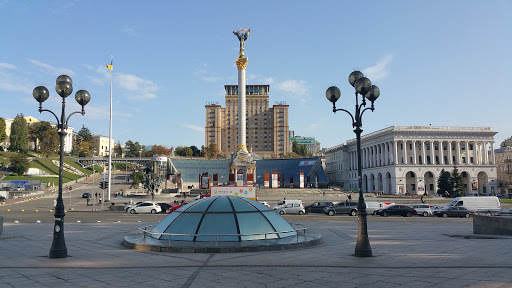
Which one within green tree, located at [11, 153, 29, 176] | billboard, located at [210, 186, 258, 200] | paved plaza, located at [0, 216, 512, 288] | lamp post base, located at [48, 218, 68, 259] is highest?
green tree, located at [11, 153, 29, 176]

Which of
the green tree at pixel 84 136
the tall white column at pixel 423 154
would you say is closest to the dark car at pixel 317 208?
the tall white column at pixel 423 154

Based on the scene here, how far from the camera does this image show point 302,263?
482 inches

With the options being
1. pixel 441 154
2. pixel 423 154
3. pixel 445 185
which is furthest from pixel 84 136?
pixel 445 185

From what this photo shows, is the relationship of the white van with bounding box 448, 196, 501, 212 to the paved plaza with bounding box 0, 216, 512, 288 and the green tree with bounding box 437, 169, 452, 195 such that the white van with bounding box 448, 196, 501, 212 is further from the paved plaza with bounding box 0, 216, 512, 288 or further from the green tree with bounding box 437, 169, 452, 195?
the green tree with bounding box 437, 169, 452, 195

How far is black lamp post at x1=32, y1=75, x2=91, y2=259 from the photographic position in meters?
13.5

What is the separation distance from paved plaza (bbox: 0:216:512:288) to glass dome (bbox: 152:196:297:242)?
67.6 inches

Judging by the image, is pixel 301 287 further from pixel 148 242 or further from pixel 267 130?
pixel 267 130

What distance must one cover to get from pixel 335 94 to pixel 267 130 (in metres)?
178

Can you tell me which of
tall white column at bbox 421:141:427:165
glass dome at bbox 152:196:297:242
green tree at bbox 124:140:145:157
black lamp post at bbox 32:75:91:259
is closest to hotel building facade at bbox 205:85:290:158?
green tree at bbox 124:140:145:157

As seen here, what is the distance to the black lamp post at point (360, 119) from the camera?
13.3 m

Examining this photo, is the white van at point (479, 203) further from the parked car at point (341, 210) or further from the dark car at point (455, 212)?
the parked car at point (341, 210)

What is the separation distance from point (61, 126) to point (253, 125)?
17883cm

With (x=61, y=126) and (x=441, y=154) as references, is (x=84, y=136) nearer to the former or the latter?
(x=441, y=154)

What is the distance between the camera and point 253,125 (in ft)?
634
